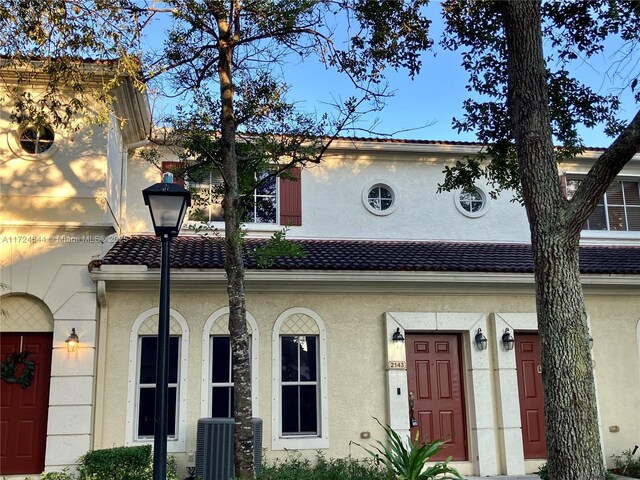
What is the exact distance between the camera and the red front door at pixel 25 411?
8430mm

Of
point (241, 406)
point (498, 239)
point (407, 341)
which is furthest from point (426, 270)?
point (241, 406)

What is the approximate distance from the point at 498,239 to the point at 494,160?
12.7ft

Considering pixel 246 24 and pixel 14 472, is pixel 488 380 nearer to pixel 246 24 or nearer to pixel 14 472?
pixel 246 24

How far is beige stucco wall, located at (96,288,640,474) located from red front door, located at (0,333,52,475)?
857mm

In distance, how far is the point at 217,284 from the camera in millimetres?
9383

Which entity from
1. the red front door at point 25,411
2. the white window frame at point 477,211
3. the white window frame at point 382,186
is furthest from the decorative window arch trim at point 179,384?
the white window frame at point 477,211

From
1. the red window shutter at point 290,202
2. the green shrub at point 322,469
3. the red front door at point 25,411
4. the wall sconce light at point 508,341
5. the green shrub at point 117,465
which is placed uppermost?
the red window shutter at point 290,202

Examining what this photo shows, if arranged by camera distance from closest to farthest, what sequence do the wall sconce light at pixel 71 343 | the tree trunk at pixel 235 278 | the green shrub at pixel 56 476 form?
the tree trunk at pixel 235 278 < the green shrub at pixel 56 476 < the wall sconce light at pixel 71 343

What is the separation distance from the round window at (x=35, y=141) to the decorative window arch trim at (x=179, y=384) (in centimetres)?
310

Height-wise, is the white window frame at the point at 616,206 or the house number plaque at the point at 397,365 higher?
the white window frame at the point at 616,206

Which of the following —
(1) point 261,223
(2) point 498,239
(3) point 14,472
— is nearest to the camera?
(3) point 14,472

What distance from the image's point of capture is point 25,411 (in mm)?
8570

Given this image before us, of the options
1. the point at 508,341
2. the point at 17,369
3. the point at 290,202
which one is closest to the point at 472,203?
the point at 508,341

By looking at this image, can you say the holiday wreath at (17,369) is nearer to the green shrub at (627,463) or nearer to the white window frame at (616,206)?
the green shrub at (627,463)
